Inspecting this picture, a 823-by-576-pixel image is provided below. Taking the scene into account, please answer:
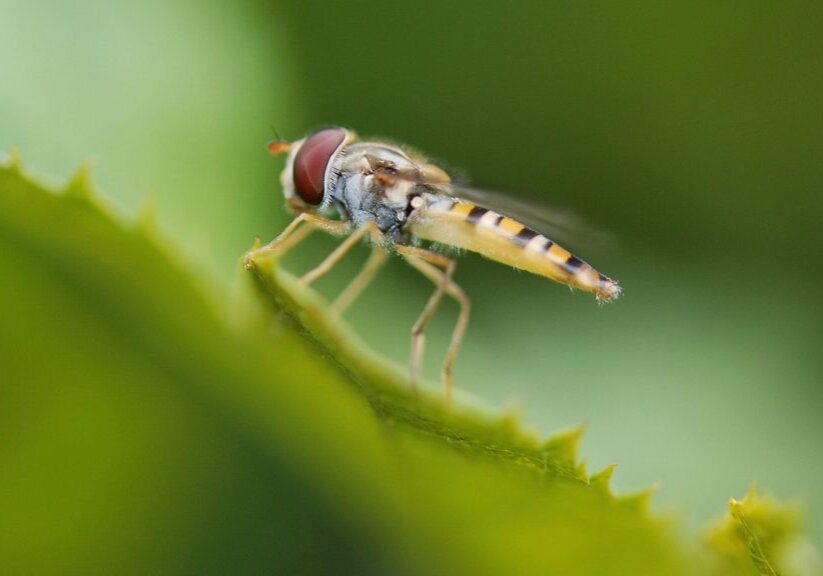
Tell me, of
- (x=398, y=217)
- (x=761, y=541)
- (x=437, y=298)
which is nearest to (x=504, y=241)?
(x=437, y=298)

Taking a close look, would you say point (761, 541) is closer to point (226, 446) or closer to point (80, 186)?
point (226, 446)

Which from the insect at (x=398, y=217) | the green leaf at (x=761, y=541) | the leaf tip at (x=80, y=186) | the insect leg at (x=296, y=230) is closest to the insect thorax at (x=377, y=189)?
the insect at (x=398, y=217)

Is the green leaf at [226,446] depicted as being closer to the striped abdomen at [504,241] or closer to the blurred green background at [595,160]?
the striped abdomen at [504,241]

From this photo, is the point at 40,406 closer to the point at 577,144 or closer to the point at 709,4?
the point at 577,144

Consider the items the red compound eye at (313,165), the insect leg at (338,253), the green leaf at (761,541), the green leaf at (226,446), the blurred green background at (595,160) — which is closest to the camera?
the green leaf at (761,541)

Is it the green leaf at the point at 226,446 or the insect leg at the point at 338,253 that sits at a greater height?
the insect leg at the point at 338,253

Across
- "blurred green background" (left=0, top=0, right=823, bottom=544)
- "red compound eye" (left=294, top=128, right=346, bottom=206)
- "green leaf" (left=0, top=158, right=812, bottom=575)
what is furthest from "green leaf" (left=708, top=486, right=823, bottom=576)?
"red compound eye" (left=294, top=128, right=346, bottom=206)
